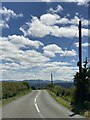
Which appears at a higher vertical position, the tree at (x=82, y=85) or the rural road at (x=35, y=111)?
the tree at (x=82, y=85)

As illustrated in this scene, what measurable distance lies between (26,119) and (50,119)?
1.33m

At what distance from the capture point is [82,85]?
2931cm

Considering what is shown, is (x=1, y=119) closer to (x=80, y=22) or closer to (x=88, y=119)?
(x=88, y=119)

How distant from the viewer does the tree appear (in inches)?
1134

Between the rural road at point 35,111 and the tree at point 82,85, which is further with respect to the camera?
the tree at point 82,85

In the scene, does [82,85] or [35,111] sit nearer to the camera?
[35,111]

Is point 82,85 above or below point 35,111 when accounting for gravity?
above

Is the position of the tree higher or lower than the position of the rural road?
higher

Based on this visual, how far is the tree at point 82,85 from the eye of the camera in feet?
94.5

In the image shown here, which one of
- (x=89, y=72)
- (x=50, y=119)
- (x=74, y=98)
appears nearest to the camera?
(x=50, y=119)

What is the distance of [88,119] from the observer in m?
18.0

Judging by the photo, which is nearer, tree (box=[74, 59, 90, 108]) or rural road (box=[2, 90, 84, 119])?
rural road (box=[2, 90, 84, 119])

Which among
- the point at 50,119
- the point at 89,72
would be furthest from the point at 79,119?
the point at 89,72

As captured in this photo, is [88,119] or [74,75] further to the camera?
[74,75]
